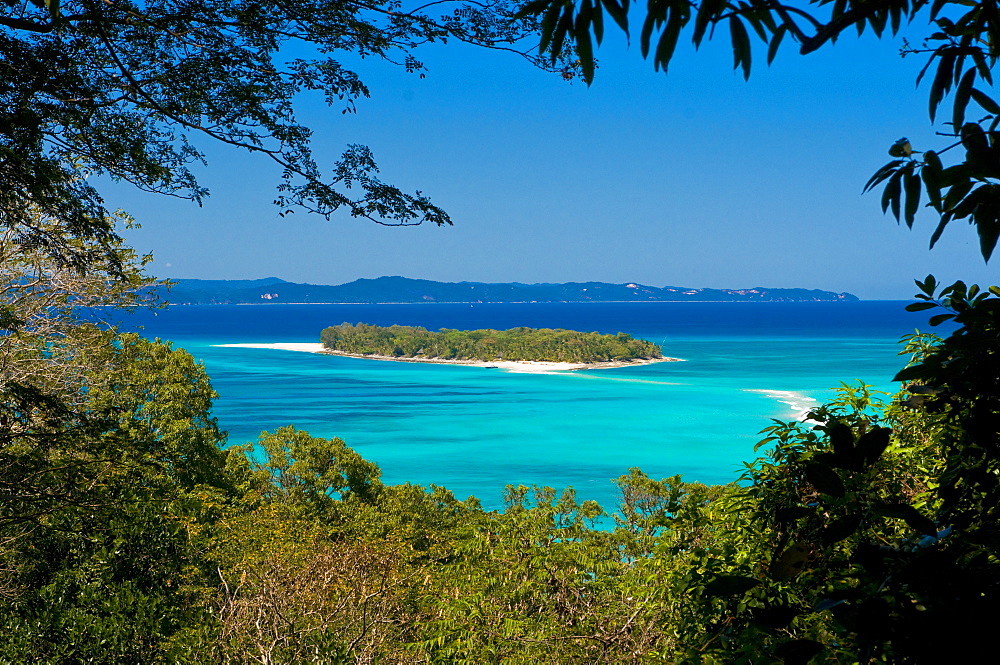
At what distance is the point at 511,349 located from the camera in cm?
9338

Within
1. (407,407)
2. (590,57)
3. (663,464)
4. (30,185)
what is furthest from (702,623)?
(407,407)

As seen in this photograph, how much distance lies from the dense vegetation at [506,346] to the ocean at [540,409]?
5.38 m

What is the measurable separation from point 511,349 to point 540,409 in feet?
109

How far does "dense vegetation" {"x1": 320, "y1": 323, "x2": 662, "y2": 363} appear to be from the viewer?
91.1 m

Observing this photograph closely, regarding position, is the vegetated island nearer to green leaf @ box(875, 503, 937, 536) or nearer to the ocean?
the ocean

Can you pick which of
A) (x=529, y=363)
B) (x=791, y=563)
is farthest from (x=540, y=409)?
(x=791, y=563)

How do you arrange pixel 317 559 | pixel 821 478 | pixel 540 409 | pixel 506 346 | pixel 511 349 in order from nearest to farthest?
1. pixel 821 478
2. pixel 317 559
3. pixel 540 409
4. pixel 511 349
5. pixel 506 346

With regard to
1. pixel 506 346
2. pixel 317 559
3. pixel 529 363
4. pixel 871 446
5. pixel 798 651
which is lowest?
pixel 529 363

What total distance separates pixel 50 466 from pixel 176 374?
11.1 m

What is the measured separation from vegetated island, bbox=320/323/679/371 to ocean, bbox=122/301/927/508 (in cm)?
453

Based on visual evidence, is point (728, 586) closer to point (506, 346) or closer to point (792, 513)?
point (792, 513)

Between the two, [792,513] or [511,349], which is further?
[511,349]

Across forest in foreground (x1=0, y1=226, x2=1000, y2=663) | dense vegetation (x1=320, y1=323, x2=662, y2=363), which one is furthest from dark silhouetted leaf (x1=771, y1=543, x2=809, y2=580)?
dense vegetation (x1=320, y1=323, x2=662, y2=363)

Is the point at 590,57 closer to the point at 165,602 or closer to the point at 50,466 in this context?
the point at 50,466
